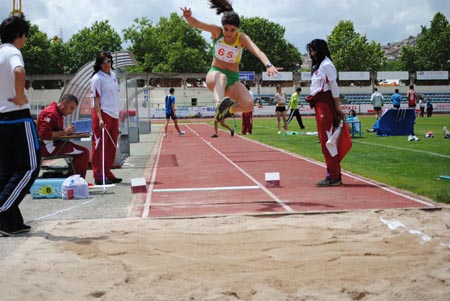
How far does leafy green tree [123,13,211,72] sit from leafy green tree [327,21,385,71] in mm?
21650

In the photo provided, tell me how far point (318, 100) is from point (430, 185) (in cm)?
204

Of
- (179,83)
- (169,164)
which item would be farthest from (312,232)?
(179,83)

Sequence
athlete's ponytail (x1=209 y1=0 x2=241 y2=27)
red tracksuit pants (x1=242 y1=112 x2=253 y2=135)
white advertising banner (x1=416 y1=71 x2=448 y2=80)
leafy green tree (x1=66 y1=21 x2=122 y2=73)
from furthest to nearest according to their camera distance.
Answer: leafy green tree (x1=66 y1=21 x2=122 y2=73) < white advertising banner (x1=416 y1=71 x2=448 y2=80) < red tracksuit pants (x1=242 y1=112 x2=253 y2=135) < athlete's ponytail (x1=209 y1=0 x2=241 y2=27)

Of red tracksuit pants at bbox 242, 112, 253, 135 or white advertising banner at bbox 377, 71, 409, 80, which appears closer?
red tracksuit pants at bbox 242, 112, 253, 135

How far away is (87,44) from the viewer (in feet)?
307

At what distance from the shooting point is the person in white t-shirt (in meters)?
5.52

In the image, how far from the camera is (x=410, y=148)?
14508mm

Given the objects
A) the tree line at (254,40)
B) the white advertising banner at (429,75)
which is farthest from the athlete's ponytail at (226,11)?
the tree line at (254,40)

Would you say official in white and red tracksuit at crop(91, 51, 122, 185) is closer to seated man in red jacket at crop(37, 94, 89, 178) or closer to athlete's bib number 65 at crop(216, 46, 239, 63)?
seated man in red jacket at crop(37, 94, 89, 178)

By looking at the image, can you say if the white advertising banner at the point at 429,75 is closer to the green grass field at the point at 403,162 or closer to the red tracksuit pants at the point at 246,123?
the red tracksuit pants at the point at 246,123

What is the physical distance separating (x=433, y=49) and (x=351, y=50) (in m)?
13.2

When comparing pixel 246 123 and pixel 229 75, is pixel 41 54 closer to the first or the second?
pixel 246 123

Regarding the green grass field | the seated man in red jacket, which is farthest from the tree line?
the seated man in red jacket

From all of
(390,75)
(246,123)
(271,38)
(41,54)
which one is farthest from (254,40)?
(246,123)
